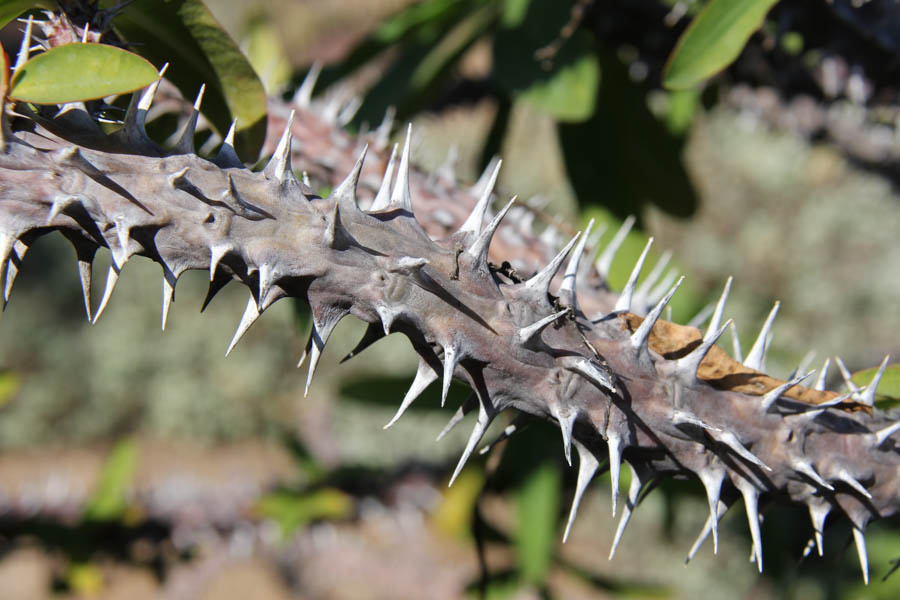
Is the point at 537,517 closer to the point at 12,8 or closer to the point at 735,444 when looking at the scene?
the point at 735,444

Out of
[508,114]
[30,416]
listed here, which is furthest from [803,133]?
[30,416]

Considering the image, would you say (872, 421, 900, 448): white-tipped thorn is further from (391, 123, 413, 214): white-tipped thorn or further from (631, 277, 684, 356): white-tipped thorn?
(391, 123, 413, 214): white-tipped thorn

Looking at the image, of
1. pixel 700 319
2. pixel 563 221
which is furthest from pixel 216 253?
pixel 563 221

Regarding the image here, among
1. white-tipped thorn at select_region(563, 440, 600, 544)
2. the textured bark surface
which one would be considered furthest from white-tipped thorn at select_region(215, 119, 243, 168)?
white-tipped thorn at select_region(563, 440, 600, 544)

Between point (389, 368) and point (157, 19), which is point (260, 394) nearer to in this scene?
point (389, 368)

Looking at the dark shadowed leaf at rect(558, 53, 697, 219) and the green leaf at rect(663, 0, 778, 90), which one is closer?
the green leaf at rect(663, 0, 778, 90)

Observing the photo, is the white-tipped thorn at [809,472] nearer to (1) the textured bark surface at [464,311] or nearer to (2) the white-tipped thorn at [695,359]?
(1) the textured bark surface at [464,311]
